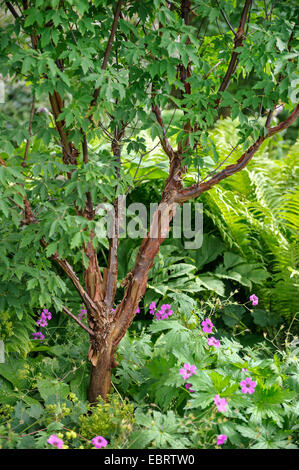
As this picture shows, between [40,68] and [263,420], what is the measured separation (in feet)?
4.98

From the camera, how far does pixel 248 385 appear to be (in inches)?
77.3

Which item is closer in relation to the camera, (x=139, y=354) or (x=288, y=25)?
(x=288, y=25)

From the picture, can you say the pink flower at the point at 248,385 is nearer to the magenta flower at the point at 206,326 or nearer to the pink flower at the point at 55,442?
the magenta flower at the point at 206,326

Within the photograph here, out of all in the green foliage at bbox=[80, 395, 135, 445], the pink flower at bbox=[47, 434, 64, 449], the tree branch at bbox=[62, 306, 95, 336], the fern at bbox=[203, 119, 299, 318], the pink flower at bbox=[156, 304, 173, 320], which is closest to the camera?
the pink flower at bbox=[47, 434, 64, 449]

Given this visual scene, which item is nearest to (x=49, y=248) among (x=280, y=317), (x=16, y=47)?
(x=16, y=47)

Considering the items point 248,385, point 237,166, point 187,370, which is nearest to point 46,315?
point 187,370

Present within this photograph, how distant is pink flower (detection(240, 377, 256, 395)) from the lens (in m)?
1.94

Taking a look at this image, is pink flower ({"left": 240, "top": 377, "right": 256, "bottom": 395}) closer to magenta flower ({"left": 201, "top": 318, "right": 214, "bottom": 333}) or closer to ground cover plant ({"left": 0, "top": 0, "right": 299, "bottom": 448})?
ground cover plant ({"left": 0, "top": 0, "right": 299, "bottom": 448})

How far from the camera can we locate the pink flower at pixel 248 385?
6.37ft

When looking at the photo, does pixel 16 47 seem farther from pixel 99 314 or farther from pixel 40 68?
pixel 99 314

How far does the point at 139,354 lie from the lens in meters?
2.39

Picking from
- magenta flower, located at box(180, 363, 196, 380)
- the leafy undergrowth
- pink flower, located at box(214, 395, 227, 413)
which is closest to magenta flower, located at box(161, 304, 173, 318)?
the leafy undergrowth

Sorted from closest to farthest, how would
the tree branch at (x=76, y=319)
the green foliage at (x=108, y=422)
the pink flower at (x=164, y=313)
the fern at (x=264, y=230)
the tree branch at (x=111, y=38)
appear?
1. the tree branch at (x=111, y=38)
2. the green foliage at (x=108, y=422)
3. the tree branch at (x=76, y=319)
4. the pink flower at (x=164, y=313)
5. the fern at (x=264, y=230)

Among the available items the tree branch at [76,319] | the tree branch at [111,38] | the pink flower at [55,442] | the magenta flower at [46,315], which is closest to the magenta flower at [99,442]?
the pink flower at [55,442]
